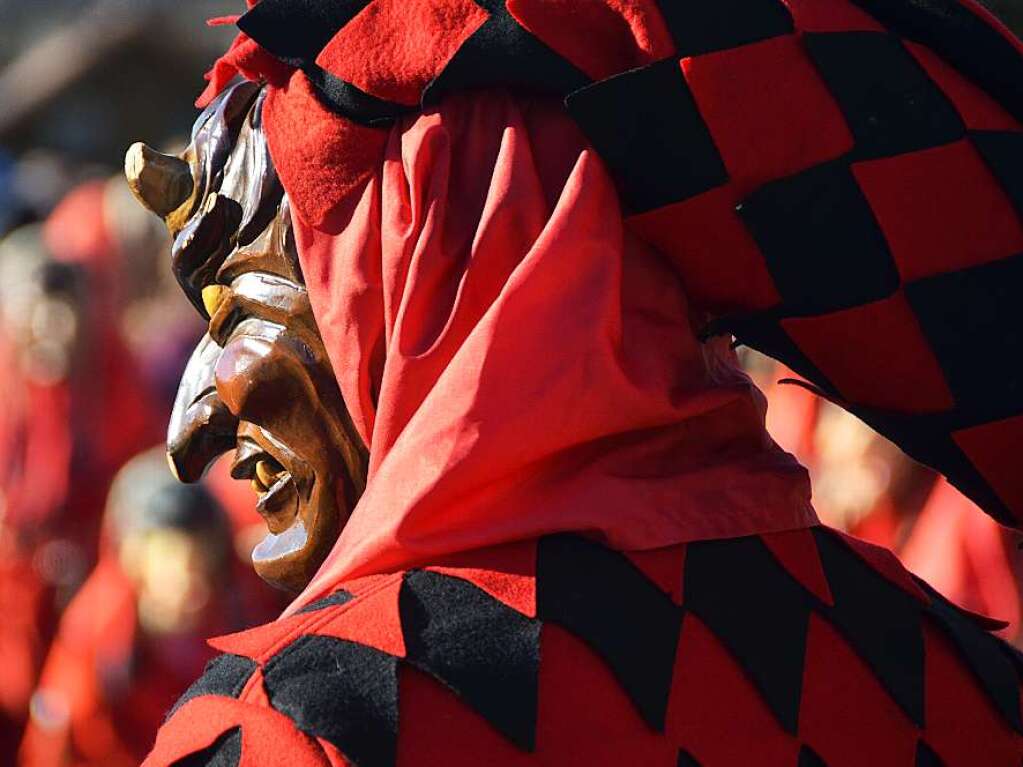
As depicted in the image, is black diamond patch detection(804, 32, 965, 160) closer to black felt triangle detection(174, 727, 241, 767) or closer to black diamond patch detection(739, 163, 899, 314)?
black diamond patch detection(739, 163, 899, 314)

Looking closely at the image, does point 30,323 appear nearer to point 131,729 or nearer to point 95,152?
point 131,729

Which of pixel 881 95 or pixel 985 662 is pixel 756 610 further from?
pixel 881 95

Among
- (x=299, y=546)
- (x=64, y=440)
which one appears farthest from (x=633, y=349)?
(x=64, y=440)

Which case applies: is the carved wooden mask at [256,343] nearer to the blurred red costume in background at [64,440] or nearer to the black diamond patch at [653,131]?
the black diamond patch at [653,131]

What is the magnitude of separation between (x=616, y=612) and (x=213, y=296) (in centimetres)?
53

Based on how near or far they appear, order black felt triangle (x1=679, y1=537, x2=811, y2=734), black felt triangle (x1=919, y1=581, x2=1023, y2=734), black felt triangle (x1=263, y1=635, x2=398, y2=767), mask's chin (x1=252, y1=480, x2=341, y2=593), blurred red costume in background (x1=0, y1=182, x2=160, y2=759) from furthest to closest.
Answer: blurred red costume in background (x1=0, y1=182, x2=160, y2=759) → mask's chin (x1=252, y1=480, x2=341, y2=593) → black felt triangle (x1=919, y1=581, x2=1023, y2=734) → black felt triangle (x1=679, y1=537, x2=811, y2=734) → black felt triangle (x1=263, y1=635, x2=398, y2=767)

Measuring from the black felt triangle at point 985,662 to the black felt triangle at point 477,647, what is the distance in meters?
0.38

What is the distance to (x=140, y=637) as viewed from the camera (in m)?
3.80

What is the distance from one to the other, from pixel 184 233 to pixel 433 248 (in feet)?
1.21

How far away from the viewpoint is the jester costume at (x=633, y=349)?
97 cm

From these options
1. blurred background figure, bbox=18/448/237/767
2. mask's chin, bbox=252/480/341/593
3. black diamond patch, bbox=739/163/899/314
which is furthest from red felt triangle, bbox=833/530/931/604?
blurred background figure, bbox=18/448/237/767

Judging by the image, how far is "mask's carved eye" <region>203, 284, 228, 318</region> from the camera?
131 cm

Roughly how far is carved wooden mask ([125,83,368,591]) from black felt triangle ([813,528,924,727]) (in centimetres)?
40

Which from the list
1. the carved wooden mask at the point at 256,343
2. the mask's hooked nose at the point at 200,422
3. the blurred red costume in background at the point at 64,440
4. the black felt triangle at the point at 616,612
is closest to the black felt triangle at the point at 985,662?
the black felt triangle at the point at 616,612
